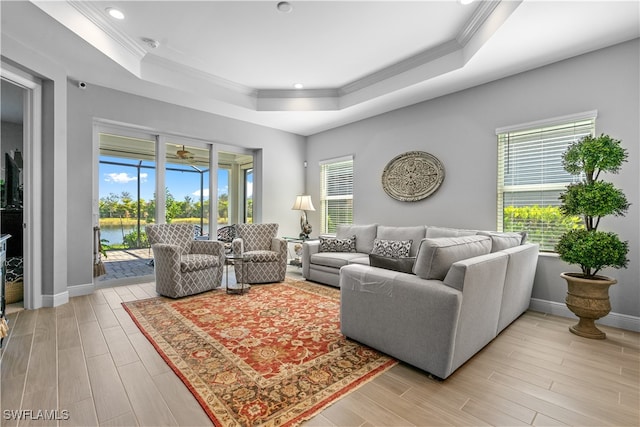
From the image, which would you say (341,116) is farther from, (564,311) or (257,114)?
(564,311)

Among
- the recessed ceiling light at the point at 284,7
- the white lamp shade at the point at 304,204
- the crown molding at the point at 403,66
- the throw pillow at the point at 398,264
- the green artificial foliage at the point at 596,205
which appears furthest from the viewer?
the white lamp shade at the point at 304,204

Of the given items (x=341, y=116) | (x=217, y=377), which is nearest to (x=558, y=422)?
(x=217, y=377)

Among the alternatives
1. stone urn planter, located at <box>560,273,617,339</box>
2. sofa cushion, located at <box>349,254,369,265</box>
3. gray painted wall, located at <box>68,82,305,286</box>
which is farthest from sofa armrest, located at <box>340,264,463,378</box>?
gray painted wall, located at <box>68,82,305,286</box>

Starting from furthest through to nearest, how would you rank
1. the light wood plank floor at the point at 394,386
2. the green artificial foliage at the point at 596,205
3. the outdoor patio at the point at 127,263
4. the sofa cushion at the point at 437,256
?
the outdoor patio at the point at 127,263
the green artificial foliage at the point at 596,205
the sofa cushion at the point at 437,256
the light wood plank floor at the point at 394,386

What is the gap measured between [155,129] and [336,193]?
10.9ft

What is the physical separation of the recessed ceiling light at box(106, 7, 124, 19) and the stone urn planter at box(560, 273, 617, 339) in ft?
16.2

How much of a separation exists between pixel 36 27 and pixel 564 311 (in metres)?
5.97

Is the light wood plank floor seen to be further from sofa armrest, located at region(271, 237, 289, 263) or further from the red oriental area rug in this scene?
sofa armrest, located at region(271, 237, 289, 263)

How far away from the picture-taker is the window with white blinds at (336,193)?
225 inches

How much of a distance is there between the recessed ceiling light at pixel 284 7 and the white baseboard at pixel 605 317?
4.08m

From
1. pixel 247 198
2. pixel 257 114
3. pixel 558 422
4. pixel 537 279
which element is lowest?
pixel 558 422

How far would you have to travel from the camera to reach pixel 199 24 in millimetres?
2992

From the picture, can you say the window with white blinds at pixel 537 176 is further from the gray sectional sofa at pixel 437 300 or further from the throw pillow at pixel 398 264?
the throw pillow at pixel 398 264

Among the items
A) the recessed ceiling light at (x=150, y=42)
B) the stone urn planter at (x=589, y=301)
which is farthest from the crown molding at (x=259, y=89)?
the stone urn planter at (x=589, y=301)
